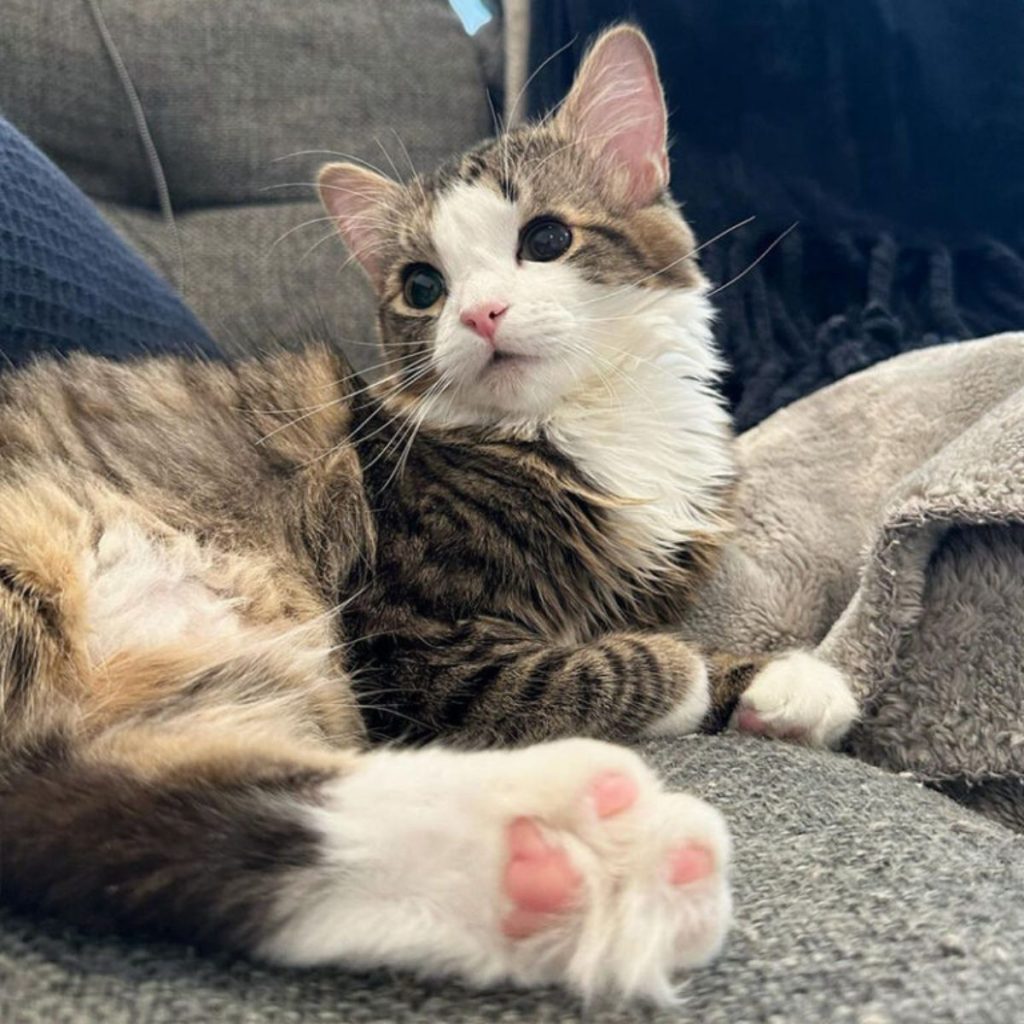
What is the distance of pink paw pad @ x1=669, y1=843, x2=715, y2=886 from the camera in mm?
489

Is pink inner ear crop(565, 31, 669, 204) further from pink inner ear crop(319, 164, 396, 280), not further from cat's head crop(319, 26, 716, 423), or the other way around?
pink inner ear crop(319, 164, 396, 280)

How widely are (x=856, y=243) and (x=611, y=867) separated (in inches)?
62.3

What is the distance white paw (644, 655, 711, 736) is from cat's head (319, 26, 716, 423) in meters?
0.38

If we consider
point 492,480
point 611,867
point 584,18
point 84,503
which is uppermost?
point 584,18

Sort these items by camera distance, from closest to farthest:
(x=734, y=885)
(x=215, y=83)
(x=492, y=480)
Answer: (x=734, y=885)
(x=492, y=480)
(x=215, y=83)

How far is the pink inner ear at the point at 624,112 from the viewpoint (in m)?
1.26

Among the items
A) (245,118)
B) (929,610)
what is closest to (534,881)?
(929,610)

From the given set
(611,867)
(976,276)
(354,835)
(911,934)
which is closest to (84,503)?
(354,835)

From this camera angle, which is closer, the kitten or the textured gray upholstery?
the kitten

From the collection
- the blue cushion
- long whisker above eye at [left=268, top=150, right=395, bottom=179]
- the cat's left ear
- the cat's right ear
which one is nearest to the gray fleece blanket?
the cat's left ear

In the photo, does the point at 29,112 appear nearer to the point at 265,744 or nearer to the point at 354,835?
the point at 265,744

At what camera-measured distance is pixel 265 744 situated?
0.60m

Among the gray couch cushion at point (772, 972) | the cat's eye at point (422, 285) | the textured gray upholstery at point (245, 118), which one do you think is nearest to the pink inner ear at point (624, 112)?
the cat's eye at point (422, 285)

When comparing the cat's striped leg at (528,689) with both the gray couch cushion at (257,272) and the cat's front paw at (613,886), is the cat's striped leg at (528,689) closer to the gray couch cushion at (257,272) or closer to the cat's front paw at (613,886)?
the cat's front paw at (613,886)
